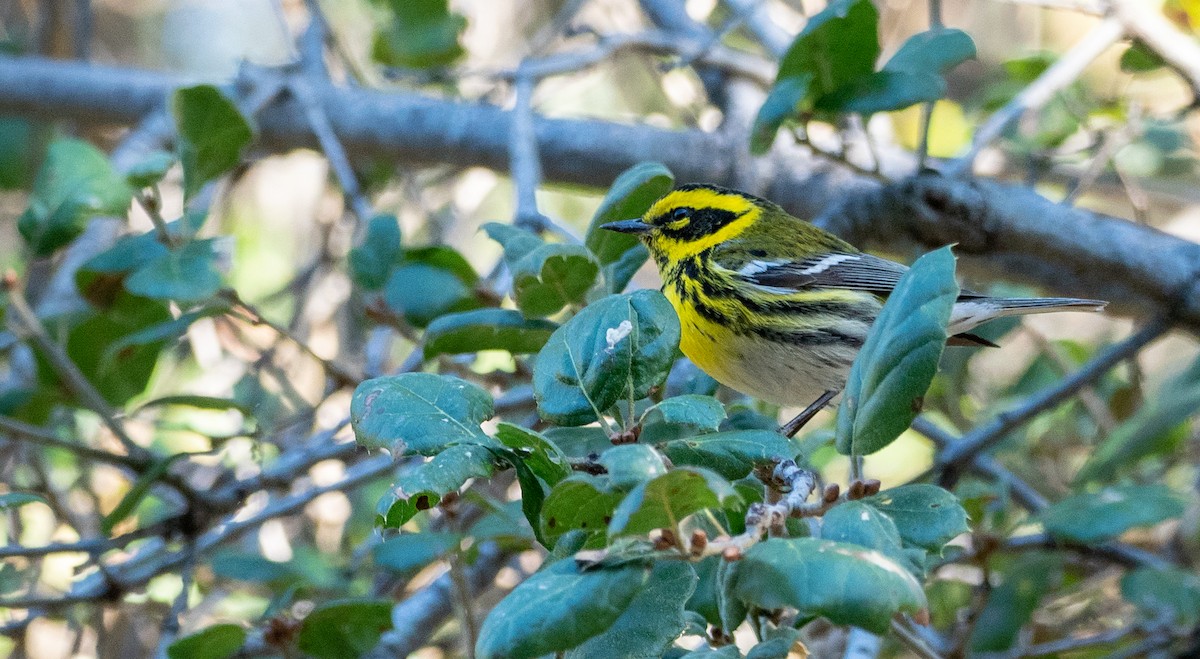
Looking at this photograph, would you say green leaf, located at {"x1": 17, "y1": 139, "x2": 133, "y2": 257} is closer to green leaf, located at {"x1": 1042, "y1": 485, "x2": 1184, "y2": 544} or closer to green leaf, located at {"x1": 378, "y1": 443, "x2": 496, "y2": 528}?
green leaf, located at {"x1": 378, "y1": 443, "x2": 496, "y2": 528}

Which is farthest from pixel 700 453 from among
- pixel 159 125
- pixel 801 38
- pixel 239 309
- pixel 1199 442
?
pixel 1199 442

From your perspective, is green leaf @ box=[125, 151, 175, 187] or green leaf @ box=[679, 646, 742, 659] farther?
green leaf @ box=[125, 151, 175, 187]

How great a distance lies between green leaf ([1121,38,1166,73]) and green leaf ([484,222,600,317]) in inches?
88.7

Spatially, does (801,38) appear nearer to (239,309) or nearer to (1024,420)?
(1024,420)

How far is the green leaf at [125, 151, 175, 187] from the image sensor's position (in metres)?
2.32

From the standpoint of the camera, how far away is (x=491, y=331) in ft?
6.46

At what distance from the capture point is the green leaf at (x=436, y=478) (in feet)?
3.96

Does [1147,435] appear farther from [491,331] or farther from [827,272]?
[491,331]

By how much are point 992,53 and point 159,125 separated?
511 centimetres

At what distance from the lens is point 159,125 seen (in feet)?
12.2

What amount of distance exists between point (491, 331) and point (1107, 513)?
1.49 metres

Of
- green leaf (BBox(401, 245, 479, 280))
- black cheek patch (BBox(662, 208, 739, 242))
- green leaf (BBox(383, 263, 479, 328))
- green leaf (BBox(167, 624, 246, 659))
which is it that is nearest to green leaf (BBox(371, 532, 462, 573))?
green leaf (BBox(167, 624, 246, 659))

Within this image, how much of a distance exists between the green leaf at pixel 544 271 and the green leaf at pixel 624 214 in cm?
10

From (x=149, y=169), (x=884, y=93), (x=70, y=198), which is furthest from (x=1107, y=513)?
(x=70, y=198)
